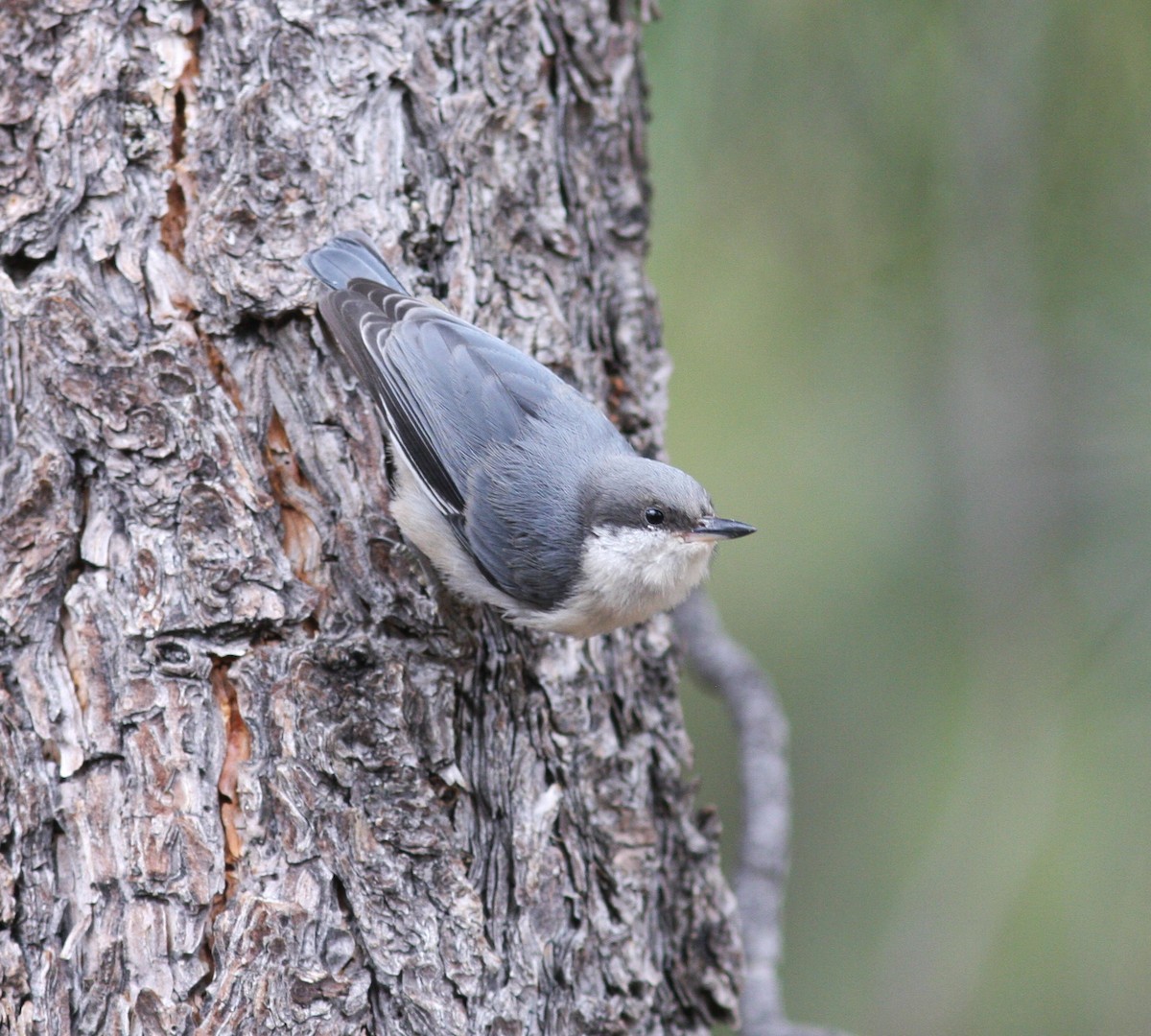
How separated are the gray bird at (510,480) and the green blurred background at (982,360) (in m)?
0.97

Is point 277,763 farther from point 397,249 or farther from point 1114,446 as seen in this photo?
point 1114,446

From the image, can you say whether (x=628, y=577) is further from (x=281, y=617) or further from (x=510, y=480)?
(x=281, y=617)

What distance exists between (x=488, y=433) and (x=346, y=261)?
0.43 meters

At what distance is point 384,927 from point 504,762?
33 cm

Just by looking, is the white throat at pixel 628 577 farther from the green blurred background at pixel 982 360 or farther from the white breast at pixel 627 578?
the green blurred background at pixel 982 360

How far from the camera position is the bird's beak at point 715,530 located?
206cm

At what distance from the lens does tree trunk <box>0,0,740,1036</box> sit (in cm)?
175

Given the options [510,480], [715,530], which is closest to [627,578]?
[715,530]

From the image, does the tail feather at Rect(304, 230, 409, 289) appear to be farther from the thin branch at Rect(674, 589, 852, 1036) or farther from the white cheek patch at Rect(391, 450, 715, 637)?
the thin branch at Rect(674, 589, 852, 1036)

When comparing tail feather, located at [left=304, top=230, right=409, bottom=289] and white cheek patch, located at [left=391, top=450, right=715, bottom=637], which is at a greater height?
tail feather, located at [left=304, top=230, right=409, bottom=289]

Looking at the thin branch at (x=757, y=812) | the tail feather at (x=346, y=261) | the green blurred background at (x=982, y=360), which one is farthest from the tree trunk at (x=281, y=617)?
the green blurred background at (x=982, y=360)

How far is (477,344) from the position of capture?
2119 mm

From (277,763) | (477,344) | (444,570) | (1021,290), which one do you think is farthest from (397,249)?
(1021,290)

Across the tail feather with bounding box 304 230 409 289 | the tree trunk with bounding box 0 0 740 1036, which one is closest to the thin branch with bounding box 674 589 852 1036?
the tree trunk with bounding box 0 0 740 1036
